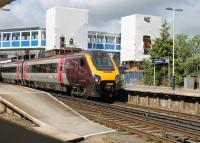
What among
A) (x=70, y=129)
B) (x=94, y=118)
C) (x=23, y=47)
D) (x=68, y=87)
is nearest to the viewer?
(x=70, y=129)

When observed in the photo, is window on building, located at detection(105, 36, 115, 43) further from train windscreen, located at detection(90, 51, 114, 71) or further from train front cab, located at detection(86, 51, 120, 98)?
train front cab, located at detection(86, 51, 120, 98)

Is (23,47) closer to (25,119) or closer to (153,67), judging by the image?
(153,67)

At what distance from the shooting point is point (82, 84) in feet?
89.7

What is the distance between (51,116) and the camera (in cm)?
1770

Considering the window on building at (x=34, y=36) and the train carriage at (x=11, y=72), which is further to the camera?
the window on building at (x=34, y=36)

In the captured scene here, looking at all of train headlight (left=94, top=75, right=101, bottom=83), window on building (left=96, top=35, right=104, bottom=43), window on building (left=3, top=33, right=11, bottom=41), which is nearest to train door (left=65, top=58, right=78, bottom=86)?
train headlight (left=94, top=75, right=101, bottom=83)

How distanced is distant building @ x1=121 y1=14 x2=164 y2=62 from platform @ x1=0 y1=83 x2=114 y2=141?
130 feet

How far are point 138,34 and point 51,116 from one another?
1785 inches

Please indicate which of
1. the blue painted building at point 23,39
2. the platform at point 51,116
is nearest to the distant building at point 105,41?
the blue painted building at point 23,39

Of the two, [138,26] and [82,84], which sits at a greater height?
[138,26]

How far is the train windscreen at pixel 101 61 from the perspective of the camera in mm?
26672

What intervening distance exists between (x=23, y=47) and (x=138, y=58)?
724 inches

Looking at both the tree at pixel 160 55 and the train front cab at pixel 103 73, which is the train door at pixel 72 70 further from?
the tree at pixel 160 55

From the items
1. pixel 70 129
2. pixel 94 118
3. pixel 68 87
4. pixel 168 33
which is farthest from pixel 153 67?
pixel 70 129
